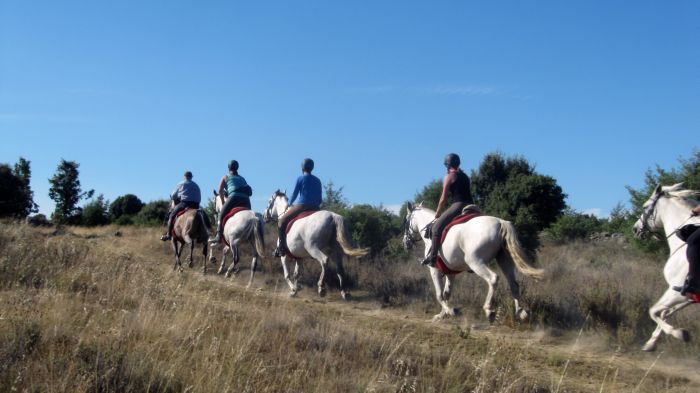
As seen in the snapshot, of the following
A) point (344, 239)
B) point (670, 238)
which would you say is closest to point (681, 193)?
point (670, 238)

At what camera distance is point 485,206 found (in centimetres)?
2534

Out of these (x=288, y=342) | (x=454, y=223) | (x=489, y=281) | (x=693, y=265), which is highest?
(x=454, y=223)

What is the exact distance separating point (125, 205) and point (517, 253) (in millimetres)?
41775

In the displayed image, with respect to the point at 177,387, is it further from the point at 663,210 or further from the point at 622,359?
the point at 663,210

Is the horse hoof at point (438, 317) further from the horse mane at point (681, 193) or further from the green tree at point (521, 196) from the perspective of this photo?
the green tree at point (521, 196)

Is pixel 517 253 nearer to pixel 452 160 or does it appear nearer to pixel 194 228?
pixel 452 160

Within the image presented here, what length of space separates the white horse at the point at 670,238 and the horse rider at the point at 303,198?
670 cm

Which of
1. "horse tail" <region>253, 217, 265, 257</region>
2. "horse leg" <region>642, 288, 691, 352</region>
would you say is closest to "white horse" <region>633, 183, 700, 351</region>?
"horse leg" <region>642, 288, 691, 352</region>

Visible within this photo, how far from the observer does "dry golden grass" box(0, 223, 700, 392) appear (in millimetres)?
4605

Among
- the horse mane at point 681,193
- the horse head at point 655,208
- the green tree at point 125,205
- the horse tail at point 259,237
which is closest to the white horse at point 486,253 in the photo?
the horse head at point 655,208

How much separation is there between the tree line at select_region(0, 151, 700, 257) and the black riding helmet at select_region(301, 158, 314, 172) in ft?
17.1

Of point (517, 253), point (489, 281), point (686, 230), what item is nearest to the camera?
point (686, 230)

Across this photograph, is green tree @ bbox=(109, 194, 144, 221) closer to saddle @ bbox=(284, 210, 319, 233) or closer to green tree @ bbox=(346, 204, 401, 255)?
green tree @ bbox=(346, 204, 401, 255)

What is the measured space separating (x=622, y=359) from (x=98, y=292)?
6987 mm
